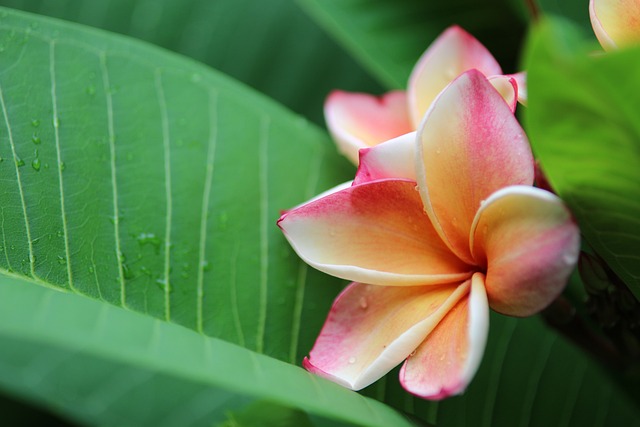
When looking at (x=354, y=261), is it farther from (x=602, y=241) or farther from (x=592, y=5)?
(x=592, y=5)

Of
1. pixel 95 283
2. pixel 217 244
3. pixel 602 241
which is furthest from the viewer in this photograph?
pixel 217 244

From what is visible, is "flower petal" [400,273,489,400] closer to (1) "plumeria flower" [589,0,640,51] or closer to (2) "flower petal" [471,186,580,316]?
(2) "flower petal" [471,186,580,316]

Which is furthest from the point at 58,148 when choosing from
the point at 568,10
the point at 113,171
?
the point at 568,10

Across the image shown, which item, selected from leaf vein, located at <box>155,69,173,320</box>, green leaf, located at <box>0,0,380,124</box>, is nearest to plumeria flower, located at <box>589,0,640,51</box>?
leaf vein, located at <box>155,69,173,320</box>

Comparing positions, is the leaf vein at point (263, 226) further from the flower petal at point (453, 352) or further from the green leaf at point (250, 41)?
the green leaf at point (250, 41)

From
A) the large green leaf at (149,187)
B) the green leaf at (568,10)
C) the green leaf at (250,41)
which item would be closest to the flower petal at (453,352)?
the large green leaf at (149,187)

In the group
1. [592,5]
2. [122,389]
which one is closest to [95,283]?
[122,389]

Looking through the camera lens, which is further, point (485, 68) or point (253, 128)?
point (253, 128)

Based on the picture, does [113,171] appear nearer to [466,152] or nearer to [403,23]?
[466,152]
